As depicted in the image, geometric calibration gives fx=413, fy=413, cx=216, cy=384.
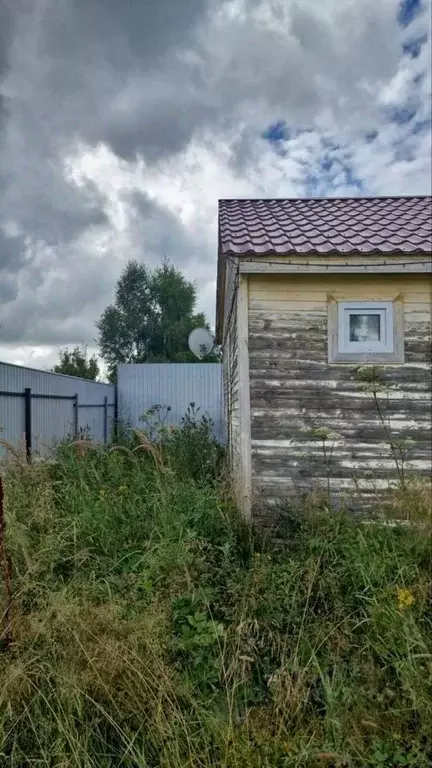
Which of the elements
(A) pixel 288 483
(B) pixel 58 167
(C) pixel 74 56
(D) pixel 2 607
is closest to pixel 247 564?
(A) pixel 288 483

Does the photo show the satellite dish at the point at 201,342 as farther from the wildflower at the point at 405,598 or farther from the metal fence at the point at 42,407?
the wildflower at the point at 405,598

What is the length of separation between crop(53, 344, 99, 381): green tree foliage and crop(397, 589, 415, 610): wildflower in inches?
620

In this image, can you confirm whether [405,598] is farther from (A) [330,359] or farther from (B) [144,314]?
(B) [144,314]

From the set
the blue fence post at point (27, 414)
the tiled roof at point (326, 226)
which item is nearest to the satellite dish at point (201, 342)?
the tiled roof at point (326, 226)

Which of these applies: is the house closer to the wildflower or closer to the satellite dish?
the wildflower

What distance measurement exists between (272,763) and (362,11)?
4629 millimetres

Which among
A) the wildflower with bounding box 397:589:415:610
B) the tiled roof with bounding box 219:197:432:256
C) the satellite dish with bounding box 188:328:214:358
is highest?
the tiled roof with bounding box 219:197:432:256

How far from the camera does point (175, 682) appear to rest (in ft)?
6.27

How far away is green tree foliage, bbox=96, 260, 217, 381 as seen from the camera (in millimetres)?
19797

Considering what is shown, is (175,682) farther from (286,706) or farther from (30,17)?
(30,17)

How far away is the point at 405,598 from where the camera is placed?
1950 millimetres

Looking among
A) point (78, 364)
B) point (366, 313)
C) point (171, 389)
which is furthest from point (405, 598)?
point (78, 364)

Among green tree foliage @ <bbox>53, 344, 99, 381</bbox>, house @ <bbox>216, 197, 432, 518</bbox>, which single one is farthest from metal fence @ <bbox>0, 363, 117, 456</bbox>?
green tree foliage @ <bbox>53, 344, 99, 381</bbox>

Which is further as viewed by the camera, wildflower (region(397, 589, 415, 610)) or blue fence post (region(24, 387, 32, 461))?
blue fence post (region(24, 387, 32, 461))
